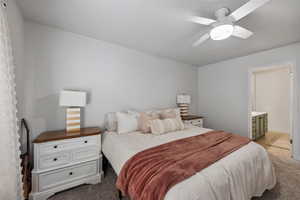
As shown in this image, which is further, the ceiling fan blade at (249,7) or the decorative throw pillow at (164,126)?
the decorative throw pillow at (164,126)

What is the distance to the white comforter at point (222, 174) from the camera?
93cm

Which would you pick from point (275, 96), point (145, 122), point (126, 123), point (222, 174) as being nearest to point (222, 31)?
point (222, 174)

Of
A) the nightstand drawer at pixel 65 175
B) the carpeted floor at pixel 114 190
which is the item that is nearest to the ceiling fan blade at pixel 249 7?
the carpeted floor at pixel 114 190

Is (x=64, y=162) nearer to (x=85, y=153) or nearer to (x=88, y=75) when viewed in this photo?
(x=85, y=153)

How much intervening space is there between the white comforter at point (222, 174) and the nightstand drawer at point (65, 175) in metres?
0.31

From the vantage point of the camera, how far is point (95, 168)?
1.92 m

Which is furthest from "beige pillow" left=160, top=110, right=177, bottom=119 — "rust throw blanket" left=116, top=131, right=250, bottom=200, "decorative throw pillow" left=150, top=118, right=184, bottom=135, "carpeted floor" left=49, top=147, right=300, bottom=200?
"carpeted floor" left=49, top=147, right=300, bottom=200

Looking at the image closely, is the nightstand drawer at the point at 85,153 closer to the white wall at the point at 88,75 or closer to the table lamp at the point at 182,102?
the white wall at the point at 88,75

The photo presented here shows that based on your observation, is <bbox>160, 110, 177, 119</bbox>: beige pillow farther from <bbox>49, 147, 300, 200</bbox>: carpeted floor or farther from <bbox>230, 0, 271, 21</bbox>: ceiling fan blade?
<bbox>230, 0, 271, 21</bbox>: ceiling fan blade

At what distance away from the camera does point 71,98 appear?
1883 millimetres

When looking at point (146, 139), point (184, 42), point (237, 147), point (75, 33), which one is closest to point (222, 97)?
point (184, 42)

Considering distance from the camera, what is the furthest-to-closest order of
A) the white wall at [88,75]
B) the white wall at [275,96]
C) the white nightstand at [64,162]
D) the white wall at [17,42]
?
the white wall at [275,96] < the white wall at [88,75] < the white nightstand at [64,162] < the white wall at [17,42]

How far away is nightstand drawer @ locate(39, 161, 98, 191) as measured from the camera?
1595 millimetres

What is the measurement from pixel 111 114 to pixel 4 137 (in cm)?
151
